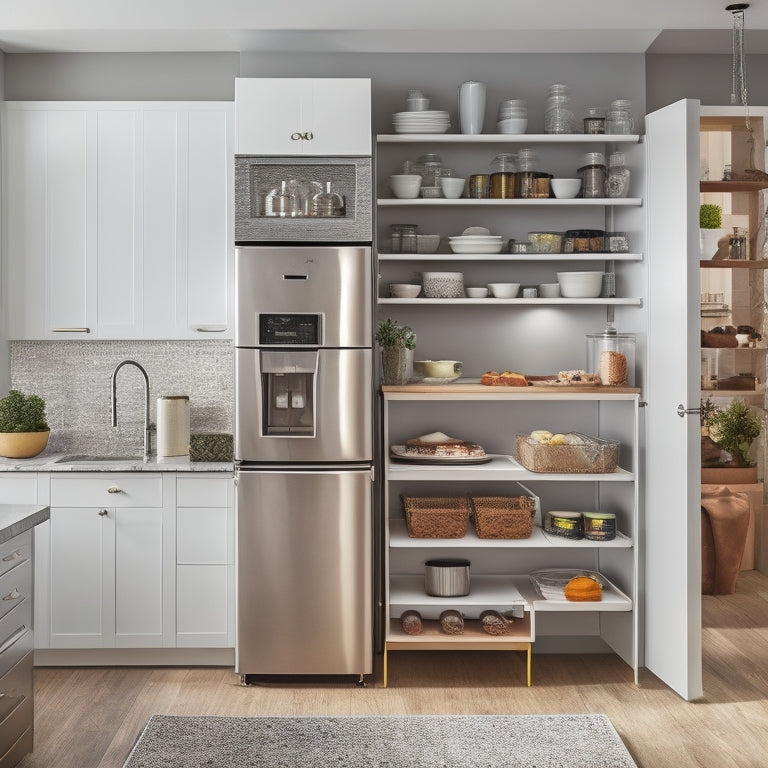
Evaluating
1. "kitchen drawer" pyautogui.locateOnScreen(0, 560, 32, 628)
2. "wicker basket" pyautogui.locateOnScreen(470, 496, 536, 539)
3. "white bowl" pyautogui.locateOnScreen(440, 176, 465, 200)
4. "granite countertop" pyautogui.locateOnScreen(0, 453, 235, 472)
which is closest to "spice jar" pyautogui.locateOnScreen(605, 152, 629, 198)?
"white bowl" pyautogui.locateOnScreen(440, 176, 465, 200)

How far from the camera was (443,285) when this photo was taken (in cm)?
365

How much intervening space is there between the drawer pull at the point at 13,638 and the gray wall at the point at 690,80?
11.5 ft

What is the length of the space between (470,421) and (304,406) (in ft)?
2.91

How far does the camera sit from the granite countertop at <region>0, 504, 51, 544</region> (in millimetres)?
2447

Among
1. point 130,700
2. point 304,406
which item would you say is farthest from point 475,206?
point 130,700

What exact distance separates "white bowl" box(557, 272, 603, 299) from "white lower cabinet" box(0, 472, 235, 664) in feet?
5.62

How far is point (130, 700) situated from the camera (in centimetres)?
333

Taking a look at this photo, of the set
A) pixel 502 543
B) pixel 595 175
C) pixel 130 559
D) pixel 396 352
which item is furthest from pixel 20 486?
pixel 595 175

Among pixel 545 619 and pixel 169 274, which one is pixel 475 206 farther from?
pixel 545 619

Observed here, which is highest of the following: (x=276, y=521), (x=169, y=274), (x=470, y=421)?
(x=169, y=274)

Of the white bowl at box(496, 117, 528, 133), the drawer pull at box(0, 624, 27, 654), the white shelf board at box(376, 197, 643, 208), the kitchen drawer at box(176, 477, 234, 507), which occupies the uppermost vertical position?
the white bowl at box(496, 117, 528, 133)

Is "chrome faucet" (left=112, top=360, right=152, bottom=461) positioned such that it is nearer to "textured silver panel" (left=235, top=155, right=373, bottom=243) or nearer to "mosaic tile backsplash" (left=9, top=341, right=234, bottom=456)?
"mosaic tile backsplash" (left=9, top=341, right=234, bottom=456)

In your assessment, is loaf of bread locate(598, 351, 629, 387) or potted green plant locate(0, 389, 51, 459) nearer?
loaf of bread locate(598, 351, 629, 387)

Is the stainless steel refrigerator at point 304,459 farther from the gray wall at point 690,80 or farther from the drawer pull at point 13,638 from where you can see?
the gray wall at point 690,80
